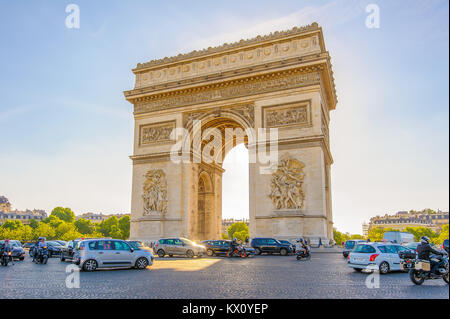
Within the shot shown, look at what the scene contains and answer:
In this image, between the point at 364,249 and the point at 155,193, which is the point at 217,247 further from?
the point at 364,249

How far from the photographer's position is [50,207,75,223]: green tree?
3853 inches

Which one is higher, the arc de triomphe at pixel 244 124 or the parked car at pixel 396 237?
the arc de triomphe at pixel 244 124

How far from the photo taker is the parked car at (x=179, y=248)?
22.8m

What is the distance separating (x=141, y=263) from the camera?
14758 mm

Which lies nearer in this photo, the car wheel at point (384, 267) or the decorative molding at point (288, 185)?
the car wheel at point (384, 267)

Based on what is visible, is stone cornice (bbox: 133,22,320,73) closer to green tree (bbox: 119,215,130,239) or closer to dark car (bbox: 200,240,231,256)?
dark car (bbox: 200,240,231,256)

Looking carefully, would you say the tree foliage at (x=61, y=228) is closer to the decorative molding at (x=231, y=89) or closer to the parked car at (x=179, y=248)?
the decorative molding at (x=231, y=89)

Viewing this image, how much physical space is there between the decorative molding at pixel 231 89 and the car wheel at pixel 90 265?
18224 mm

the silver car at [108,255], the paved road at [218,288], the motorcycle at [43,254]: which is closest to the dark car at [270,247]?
the silver car at [108,255]

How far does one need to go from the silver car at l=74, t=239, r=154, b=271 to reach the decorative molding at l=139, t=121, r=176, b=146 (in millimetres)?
16816

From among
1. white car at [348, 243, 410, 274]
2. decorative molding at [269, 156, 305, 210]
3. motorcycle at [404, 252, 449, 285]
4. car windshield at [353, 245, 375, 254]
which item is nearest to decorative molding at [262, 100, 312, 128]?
decorative molding at [269, 156, 305, 210]

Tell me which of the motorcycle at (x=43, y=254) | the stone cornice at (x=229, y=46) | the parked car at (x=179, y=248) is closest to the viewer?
the motorcycle at (x=43, y=254)

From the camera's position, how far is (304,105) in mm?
27125
